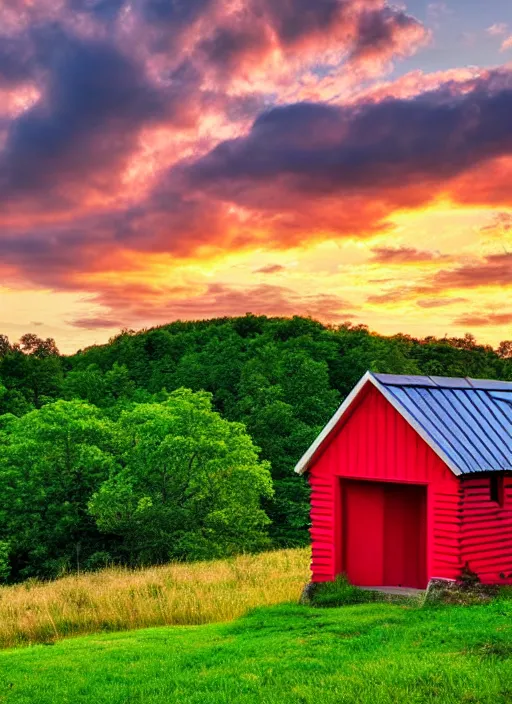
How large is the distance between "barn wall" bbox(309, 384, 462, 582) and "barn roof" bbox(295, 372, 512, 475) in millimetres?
332

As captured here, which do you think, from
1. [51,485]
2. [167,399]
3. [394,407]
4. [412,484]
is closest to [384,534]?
[412,484]

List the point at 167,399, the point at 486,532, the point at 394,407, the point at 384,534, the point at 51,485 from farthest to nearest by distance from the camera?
the point at 167,399, the point at 51,485, the point at 384,534, the point at 394,407, the point at 486,532

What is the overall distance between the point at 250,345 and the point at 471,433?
58016 millimetres

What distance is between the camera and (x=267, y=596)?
20.3 meters

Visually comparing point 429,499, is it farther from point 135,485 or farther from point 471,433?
point 135,485

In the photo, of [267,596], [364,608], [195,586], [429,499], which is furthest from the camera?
[195,586]

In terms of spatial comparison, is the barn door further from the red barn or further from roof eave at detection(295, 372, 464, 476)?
roof eave at detection(295, 372, 464, 476)

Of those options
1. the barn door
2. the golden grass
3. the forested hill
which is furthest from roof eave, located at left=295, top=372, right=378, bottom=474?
the forested hill

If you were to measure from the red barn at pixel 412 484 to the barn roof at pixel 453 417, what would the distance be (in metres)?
0.03

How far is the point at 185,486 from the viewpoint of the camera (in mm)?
39375

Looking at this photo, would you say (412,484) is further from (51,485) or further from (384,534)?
(51,485)

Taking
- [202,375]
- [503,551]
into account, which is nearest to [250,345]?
[202,375]

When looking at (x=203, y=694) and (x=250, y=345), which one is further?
(x=250, y=345)

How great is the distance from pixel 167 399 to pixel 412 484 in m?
31.9
